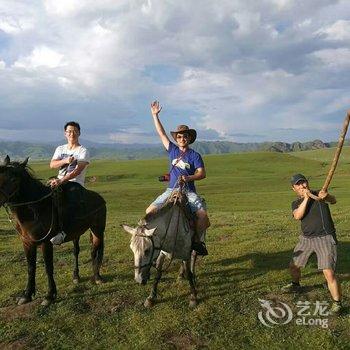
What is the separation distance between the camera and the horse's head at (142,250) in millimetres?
8281

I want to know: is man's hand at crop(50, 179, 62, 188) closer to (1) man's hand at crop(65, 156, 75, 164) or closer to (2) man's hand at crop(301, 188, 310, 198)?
(1) man's hand at crop(65, 156, 75, 164)

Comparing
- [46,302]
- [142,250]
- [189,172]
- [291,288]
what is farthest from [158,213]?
[291,288]

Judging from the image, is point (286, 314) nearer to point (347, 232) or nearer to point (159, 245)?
point (159, 245)

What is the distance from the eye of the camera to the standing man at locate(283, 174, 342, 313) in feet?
29.7

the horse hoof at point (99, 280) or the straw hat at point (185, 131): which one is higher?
the straw hat at point (185, 131)

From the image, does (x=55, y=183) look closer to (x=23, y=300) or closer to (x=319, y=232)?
(x=23, y=300)

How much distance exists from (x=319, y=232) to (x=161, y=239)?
3721 mm

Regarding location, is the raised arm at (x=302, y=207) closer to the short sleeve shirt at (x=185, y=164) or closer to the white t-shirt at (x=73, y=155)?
the short sleeve shirt at (x=185, y=164)

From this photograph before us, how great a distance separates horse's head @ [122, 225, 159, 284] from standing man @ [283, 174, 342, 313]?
143 inches

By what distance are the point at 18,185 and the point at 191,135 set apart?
14.2 ft

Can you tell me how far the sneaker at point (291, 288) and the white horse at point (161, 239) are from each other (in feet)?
7.43

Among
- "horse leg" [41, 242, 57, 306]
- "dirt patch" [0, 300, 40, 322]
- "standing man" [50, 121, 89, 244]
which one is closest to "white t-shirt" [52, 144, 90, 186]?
"standing man" [50, 121, 89, 244]

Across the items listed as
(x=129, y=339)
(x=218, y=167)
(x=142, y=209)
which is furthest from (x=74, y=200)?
(x=218, y=167)

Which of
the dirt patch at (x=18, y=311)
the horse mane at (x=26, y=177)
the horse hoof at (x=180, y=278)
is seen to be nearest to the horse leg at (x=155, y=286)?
the horse hoof at (x=180, y=278)
